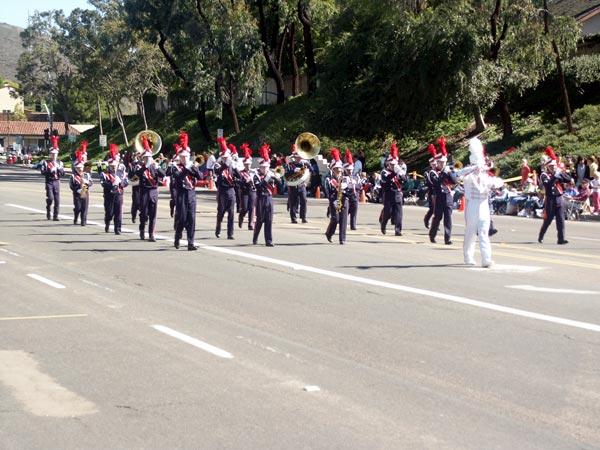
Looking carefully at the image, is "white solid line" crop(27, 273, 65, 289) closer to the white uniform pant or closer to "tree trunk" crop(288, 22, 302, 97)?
the white uniform pant

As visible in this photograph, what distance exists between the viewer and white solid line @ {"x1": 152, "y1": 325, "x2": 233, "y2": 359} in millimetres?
9547

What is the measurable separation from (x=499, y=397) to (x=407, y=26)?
35.6 meters

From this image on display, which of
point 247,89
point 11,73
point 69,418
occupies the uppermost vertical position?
point 11,73

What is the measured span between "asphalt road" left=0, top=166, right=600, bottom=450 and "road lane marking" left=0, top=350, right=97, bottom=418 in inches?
0.9

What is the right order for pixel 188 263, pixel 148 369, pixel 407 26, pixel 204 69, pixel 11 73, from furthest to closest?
1. pixel 11 73
2. pixel 204 69
3. pixel 407 26
4. pixel 188 263
5. pixel 148 369

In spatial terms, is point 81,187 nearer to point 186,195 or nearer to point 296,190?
point 296,190

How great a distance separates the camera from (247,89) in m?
59.9

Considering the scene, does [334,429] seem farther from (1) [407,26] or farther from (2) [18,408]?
(1) [407,26]

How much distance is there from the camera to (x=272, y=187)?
20.0m

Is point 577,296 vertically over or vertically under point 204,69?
under

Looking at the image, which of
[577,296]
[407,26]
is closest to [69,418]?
[577,296]

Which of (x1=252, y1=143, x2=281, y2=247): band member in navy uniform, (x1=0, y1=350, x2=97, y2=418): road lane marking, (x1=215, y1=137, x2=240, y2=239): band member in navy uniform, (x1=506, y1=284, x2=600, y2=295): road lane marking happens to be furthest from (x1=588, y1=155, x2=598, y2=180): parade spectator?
(x1=0, y1=350, x2=97, y2=418): road lane marking

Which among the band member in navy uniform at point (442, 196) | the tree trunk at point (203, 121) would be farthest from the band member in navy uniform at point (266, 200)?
the tree trunk at point (203, 121)

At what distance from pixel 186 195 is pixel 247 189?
4504 mm
